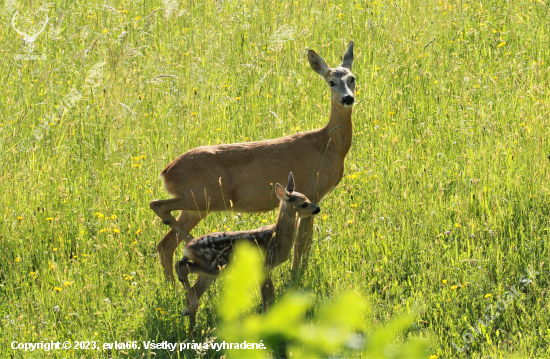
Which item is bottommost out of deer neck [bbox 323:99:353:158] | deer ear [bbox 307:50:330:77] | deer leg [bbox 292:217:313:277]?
deer leg [bbox 292:217:313:277]

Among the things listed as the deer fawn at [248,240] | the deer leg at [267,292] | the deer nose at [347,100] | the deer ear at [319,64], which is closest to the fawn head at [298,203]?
the deer fawn at [248,240]

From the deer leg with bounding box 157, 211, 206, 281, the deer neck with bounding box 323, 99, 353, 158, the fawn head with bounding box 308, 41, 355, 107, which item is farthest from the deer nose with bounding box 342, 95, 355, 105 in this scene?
the deer leg with bounding box 157, 211, 206, 281

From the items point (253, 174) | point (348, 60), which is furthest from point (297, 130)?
point (253, 174)

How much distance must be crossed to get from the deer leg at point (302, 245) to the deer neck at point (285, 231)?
13 centimetres

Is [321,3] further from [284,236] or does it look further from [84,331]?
[84,331]

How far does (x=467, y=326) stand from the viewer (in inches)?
154

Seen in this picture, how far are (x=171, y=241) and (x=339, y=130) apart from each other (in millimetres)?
1611

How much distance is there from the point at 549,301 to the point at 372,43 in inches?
184

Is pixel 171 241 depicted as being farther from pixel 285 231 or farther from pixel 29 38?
pixel 29 38

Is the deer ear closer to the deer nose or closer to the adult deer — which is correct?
the adult deer

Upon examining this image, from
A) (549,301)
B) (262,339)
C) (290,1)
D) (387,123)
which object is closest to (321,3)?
(290,1)

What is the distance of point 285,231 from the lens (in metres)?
4.53

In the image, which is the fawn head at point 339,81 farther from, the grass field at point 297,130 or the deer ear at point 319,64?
the grass field at point 297,130

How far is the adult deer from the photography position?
16.1 ft
